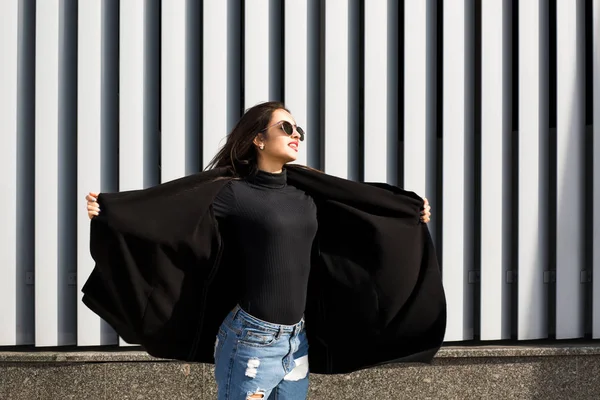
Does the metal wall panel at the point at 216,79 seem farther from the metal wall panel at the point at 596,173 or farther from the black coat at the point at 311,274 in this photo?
the metal wall panel at the point at 596,173

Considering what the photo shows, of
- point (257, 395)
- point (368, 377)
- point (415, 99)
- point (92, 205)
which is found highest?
point (415, 99)

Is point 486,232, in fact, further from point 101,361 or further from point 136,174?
point 101,361

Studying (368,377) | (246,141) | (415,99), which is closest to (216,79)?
(415,99)

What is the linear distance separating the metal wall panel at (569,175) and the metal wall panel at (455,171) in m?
0.80

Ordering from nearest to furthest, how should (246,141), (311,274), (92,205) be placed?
(92,205)
(246,141)
(311,274)

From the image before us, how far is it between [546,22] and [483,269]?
7.24 feet

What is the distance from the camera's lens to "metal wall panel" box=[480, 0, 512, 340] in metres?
6.16

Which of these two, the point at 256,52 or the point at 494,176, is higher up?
the point at 256,52

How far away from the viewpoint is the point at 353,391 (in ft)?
19.2

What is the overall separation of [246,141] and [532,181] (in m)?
3.43

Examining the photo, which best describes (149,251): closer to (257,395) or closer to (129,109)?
(257,395)

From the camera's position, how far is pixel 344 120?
6.01m

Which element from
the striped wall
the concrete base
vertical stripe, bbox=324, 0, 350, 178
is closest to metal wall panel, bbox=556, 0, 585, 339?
the striped wall

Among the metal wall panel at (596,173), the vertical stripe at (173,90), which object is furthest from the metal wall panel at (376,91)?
the metal wall panel at (596,173)
